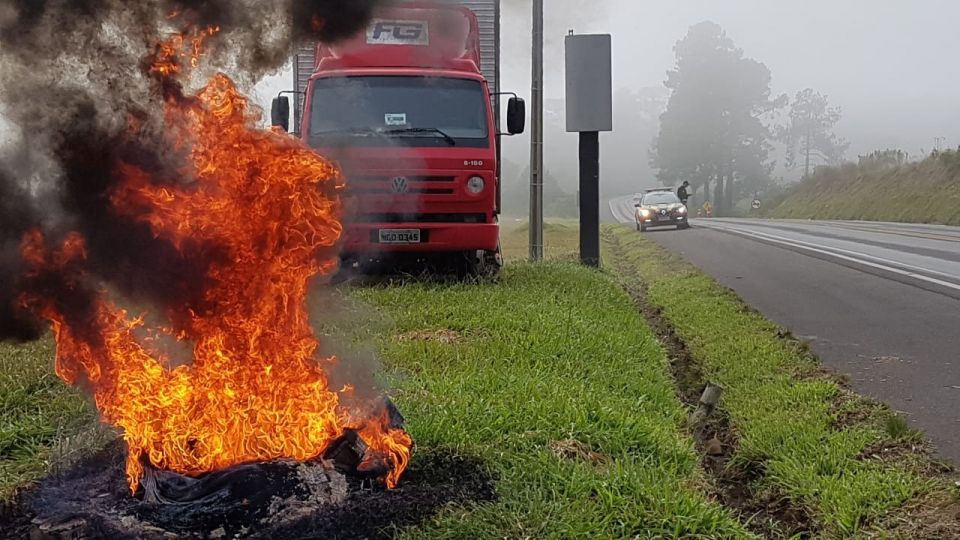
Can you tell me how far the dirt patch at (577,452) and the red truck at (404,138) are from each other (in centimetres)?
526

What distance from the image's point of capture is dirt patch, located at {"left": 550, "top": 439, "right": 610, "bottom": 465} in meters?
4.36

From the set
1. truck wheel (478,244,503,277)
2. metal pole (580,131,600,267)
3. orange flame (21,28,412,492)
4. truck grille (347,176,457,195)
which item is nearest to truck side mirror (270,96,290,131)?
truck grille (347,176,457,195)

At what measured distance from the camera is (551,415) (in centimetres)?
489

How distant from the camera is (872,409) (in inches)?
213

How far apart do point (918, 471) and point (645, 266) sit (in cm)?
1278

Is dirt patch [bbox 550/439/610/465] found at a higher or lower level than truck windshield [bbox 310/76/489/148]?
lower

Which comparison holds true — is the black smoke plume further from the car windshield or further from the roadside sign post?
the car windshield

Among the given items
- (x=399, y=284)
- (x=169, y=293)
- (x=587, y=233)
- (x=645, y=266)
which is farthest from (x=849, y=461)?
(x=645, y=266)

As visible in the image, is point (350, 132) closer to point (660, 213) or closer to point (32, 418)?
point (32, 418)

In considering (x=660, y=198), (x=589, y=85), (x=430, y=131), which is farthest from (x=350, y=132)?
(x=660, y=198)

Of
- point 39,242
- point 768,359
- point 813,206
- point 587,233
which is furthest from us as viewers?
point 813,206

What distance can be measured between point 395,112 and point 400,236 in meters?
1.48

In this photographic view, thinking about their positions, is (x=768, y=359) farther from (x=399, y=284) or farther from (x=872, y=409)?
(x=399, y=284)

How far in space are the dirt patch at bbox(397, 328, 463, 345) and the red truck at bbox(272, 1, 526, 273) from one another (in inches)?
89.1
